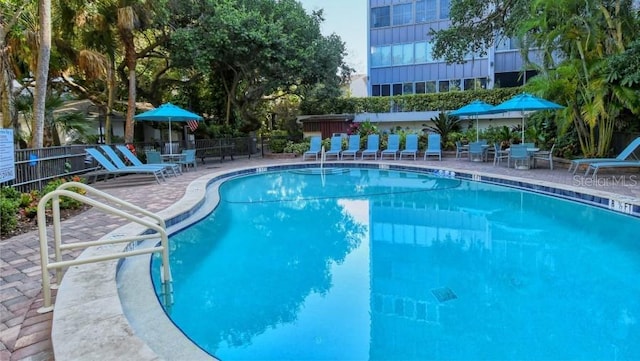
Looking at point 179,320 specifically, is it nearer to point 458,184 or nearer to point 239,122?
point 458,184

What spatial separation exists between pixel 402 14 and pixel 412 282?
28.9 metres

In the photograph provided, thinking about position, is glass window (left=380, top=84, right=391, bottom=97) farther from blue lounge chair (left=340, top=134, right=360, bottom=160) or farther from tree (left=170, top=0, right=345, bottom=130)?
blue lounge chair (left=340, top=134, right=360, bottom=160)

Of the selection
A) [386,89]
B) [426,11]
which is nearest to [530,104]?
[386,89]

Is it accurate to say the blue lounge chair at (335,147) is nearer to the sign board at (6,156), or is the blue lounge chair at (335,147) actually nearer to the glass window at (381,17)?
the sign board at (6,156)

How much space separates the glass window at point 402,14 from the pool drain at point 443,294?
94.5ft

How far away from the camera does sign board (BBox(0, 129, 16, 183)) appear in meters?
6.52

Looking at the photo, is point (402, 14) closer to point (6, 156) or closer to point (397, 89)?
point (397, 89)

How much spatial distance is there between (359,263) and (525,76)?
26.2m

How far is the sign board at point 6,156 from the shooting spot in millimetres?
6519

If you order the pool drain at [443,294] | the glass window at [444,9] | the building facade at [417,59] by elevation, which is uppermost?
the glass window at [444,9]

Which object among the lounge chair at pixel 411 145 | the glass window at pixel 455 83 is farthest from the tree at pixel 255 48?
the glass window at pixel 455 83

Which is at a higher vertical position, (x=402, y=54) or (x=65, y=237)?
(x=402, y=54)

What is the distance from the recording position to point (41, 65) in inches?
345

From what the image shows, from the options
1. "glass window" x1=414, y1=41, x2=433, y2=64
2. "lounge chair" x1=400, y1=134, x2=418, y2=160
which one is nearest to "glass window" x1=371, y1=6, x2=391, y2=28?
"glass window" x1=414, y1=41, x2=433, y2=64
